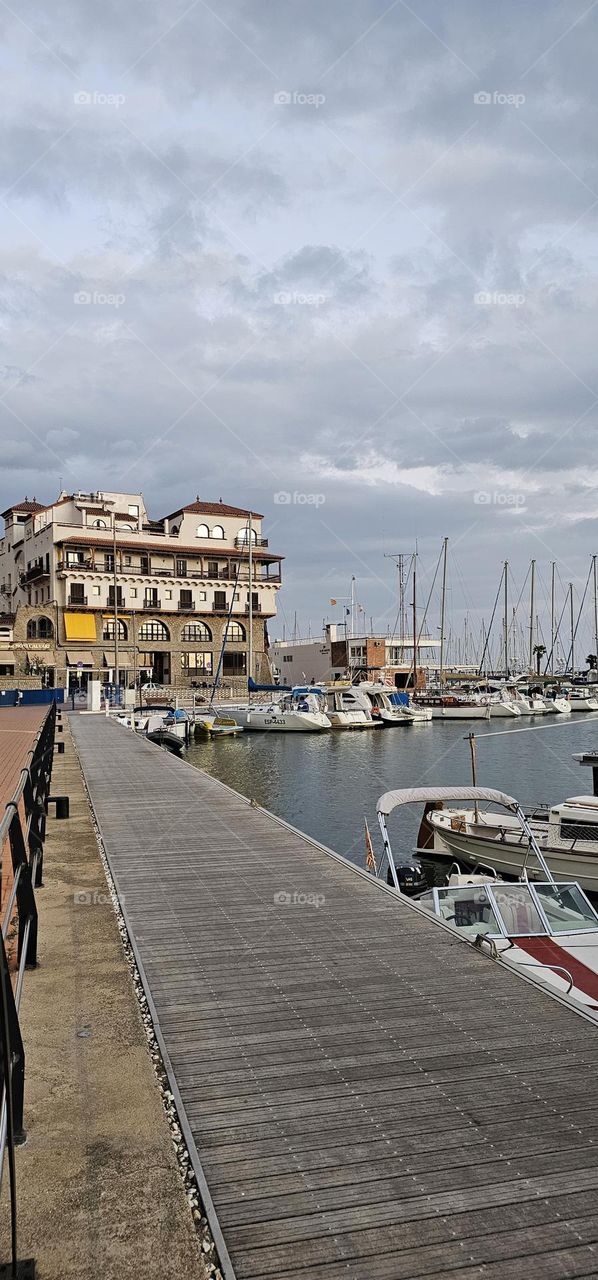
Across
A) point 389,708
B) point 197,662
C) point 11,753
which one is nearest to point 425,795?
point 11,753

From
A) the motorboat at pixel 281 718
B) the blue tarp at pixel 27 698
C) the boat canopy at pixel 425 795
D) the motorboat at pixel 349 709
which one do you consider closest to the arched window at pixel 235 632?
the motorboat at pixel 349 709

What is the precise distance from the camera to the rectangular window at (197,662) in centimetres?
8144

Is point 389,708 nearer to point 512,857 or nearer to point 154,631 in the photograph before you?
point 154,631

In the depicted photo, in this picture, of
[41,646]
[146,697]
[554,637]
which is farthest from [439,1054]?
[554,637]

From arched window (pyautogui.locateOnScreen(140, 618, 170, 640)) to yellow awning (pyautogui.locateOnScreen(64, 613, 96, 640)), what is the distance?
5.30 m

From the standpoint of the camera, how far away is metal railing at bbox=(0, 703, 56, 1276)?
12.4ft

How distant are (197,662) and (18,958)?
245ft

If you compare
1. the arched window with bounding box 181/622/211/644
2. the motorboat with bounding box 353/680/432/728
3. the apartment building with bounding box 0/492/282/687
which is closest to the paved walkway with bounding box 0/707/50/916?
the apartment building with bounding box 0/492/282/687

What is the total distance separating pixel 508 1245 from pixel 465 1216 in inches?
Result: 10.4

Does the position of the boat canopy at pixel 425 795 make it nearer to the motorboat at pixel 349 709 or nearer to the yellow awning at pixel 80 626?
the motorboat at pixel 349 709

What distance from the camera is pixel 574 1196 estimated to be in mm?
4508

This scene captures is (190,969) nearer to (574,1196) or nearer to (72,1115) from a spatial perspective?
(72,1115)

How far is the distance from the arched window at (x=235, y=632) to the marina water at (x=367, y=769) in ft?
79.3

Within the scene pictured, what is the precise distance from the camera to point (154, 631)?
81.4 meters
